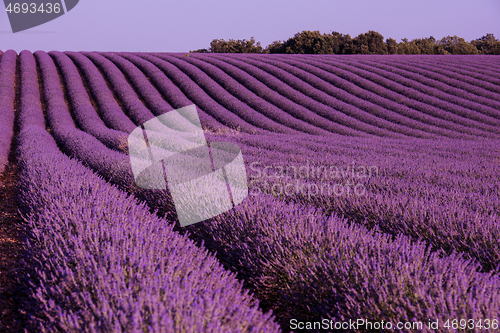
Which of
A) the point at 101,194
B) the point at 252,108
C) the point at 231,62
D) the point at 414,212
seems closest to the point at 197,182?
the point at 101,194

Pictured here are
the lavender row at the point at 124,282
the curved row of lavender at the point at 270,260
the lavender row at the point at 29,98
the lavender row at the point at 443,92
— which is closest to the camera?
the lavender row at the point at 124,282

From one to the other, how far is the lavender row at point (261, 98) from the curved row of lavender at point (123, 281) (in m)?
9.37

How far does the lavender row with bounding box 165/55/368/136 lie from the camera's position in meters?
11.5

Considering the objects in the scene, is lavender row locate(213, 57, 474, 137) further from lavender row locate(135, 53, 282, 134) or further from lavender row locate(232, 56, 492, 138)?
lavender row locate(135, 53, 282, 134)

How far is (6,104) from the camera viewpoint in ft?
42.3

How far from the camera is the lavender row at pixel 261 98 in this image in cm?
1150

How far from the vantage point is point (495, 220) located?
7.72 feet

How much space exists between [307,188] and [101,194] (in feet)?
7.26

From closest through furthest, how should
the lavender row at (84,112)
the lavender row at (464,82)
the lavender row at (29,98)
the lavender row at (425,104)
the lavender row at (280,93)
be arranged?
the lavender row at (84,112)
the lavender row at (425,104)
the lavender row at (280,93)
the lavender row at (29,98)
the lavender row at (464,82)

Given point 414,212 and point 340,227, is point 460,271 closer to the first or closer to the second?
point 340,227

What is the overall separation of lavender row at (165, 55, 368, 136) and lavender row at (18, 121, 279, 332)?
9.42m

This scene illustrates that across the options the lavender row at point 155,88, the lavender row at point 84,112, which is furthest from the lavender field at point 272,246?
the lavender row at point 155,88

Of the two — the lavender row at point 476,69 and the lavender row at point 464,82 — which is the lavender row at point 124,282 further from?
the lavender row at point 476,69

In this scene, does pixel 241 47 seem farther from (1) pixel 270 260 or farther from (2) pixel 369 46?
(1) pixel 270 260
